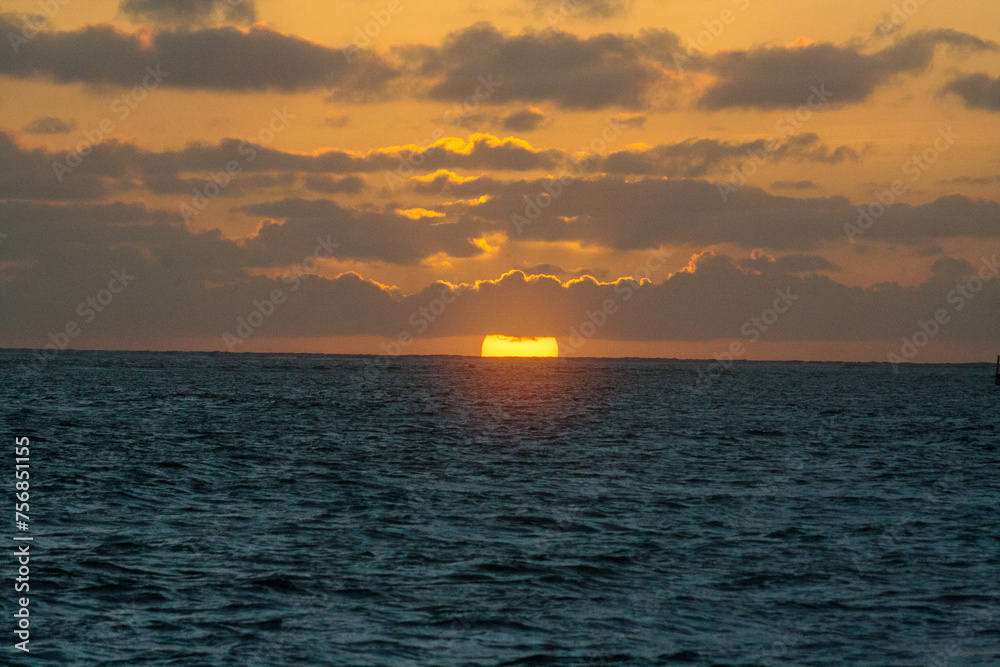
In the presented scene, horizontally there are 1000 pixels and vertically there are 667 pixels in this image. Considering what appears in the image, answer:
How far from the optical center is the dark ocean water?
1752 centimetres

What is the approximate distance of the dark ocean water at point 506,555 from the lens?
1752 centimetres

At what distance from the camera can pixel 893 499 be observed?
35.3m

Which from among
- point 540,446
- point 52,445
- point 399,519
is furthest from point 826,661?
point 52,445

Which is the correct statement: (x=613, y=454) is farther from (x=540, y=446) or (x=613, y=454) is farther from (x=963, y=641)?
(x=963, y=641)

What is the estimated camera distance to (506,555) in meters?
24.4

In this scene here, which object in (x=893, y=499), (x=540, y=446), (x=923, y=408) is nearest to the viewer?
(x=893, y=499)

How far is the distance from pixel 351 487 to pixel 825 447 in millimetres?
30442

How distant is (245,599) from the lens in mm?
19828

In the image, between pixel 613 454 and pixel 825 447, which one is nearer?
pixel 613 454

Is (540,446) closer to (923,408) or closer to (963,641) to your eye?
(963,641)

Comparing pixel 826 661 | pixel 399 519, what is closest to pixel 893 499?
pixel 399 519

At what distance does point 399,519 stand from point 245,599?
986 centimetres

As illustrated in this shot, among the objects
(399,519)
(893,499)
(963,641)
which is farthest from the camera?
(893,499)

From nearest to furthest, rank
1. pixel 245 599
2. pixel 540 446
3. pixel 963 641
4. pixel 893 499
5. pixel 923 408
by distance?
1. pixel 963 641
2. pixel 245 599
3. pixel 893 499
4. pixel 540 446
5. pixel 923 408
